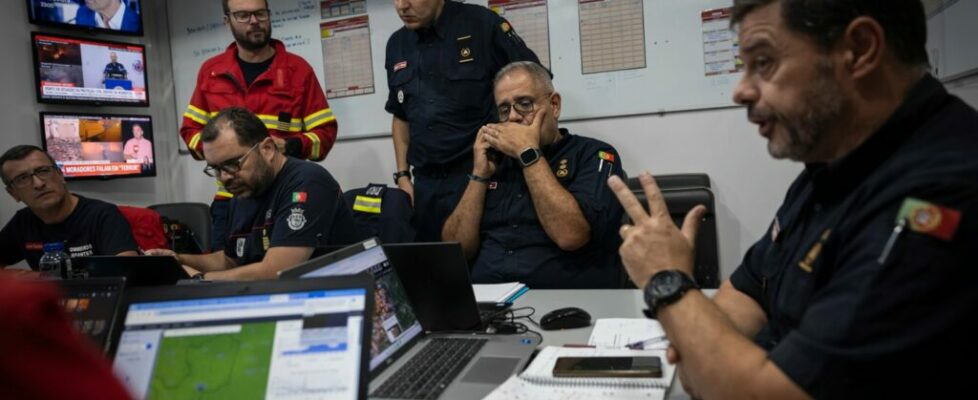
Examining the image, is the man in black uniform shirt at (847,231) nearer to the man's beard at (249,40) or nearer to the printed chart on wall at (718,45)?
the printed chart on wall at (718,45)

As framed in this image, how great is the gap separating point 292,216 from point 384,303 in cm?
93

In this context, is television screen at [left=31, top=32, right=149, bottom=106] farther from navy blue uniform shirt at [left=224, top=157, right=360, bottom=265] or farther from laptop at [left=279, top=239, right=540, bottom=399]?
laptop at [left=279, top=239, right=540, bottom=399]

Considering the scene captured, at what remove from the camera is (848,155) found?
98 centimetres

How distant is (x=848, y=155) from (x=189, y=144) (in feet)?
9.82

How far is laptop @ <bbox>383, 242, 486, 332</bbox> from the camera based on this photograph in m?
1.47

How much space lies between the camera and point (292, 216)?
84.2 inches

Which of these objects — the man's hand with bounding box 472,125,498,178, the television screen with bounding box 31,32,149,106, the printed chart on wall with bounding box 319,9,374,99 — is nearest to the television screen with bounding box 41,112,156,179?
the television screen with bounding box 31,32,149,106

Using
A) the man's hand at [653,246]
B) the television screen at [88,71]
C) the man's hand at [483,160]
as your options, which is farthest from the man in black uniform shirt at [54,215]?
the man's hand at [653,246]

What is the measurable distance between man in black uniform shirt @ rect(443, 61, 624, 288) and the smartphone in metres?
0.93

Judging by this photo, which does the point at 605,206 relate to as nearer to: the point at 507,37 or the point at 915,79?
the point at 507,37

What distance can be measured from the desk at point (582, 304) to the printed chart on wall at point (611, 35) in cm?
168

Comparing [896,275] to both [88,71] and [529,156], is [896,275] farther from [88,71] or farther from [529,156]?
[88,71]

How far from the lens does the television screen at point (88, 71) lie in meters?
3.73

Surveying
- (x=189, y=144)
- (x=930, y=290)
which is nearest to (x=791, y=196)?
(x=930, y=290)
